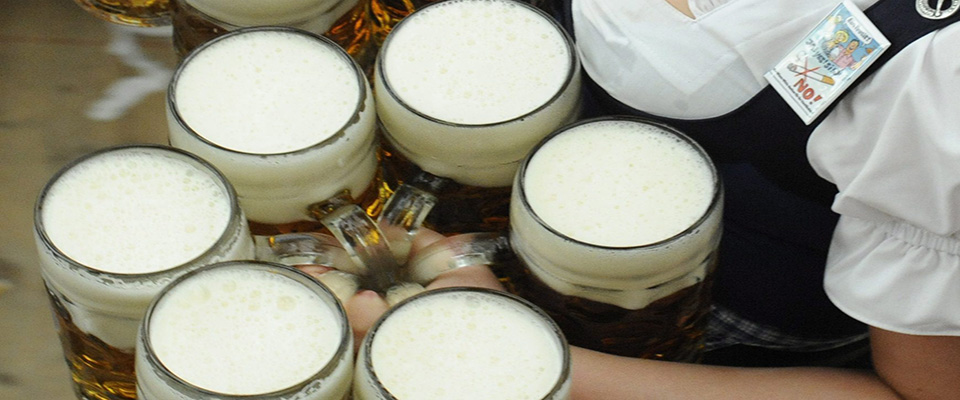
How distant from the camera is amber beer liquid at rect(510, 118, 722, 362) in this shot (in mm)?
757

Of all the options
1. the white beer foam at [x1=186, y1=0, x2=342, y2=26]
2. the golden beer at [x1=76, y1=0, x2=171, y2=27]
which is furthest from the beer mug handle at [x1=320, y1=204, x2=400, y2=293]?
the golden beer at [x1=76, y1=0, x2=171, y2=27]

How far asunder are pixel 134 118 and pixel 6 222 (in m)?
0.17

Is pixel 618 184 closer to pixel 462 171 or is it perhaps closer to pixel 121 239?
pixel 462 171

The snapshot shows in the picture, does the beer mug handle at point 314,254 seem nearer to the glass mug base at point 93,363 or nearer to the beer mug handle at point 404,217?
the beer mug handle at point 404,217

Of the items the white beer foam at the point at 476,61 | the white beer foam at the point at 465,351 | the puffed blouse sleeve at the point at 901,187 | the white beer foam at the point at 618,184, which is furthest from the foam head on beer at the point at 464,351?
the puffed blouse sleeve at the point at 901,187

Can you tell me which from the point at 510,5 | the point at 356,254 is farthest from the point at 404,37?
the point at 356,254

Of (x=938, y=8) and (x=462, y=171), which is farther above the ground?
(x=938, y=8)

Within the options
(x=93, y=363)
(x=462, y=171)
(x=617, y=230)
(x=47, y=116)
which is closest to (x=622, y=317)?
(x=617, y=230)

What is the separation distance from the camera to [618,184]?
2.67 ft

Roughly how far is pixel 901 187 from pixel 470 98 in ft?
1.19

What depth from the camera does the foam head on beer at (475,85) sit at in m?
0.85

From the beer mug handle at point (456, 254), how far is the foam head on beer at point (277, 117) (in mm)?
85

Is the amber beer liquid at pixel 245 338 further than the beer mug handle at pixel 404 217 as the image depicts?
No

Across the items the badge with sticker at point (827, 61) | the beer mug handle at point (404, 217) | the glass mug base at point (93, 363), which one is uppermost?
the badge with sticker at point (827, 61)
